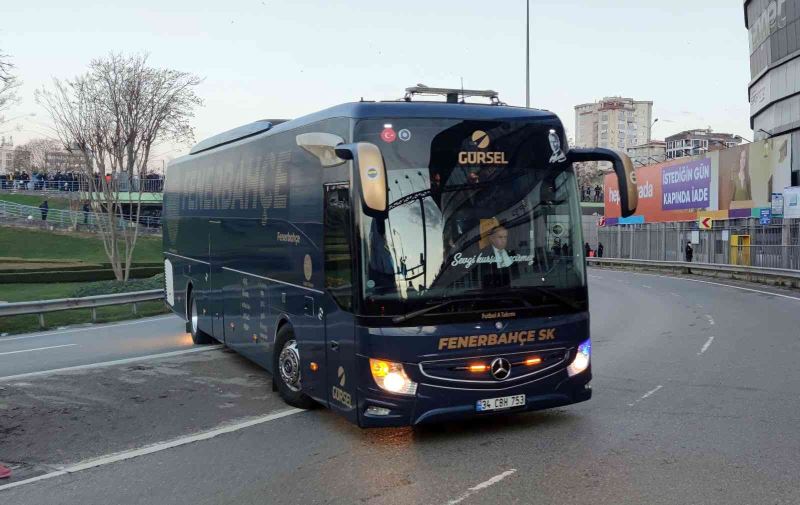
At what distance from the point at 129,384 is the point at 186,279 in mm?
4015

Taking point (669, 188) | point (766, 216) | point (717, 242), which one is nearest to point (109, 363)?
point (766, 216)

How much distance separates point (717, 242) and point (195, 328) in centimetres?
3331

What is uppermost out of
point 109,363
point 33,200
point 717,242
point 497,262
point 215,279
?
point 33,200

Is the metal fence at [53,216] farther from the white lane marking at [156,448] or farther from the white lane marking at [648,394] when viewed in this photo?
the white lane marking at [648,394]

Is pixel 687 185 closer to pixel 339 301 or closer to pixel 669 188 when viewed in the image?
pixel 669 188

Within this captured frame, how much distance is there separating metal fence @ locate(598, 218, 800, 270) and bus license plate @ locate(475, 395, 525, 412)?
28.2 metres

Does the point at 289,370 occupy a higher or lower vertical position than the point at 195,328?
higher

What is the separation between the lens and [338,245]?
745cm

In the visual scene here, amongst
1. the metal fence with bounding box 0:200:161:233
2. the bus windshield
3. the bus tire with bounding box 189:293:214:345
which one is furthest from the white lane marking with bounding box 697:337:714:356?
the metal fence with bounding box 0:200:161:233

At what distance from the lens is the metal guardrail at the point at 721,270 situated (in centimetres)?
3077

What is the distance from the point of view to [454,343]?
7.10 m

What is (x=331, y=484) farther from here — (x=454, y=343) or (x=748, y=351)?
(x=748, y=351)

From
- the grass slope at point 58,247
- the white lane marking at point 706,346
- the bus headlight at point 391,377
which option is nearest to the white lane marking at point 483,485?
the bus headlight at point 391,377

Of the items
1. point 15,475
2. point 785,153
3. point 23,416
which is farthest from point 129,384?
point 785,153
